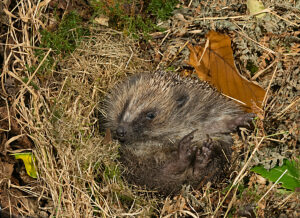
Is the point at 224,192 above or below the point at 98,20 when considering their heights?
below

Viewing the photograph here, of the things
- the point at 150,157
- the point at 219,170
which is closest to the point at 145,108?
the point at 150,157

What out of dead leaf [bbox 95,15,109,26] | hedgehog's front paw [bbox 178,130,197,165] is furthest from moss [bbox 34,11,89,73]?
hedgehog's front paw [bbox 178,130,197,165]

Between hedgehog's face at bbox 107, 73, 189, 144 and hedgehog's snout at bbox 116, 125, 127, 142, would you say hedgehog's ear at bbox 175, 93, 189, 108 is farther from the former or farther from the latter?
hedgehog's snout at bbox 116, 125, 127, 142

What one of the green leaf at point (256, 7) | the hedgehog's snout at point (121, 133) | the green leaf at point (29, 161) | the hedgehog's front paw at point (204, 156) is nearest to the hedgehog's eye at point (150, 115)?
the hedgehog's snout at point (121, 133)

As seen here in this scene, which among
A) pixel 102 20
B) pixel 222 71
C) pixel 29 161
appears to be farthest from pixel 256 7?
pixel 29 161

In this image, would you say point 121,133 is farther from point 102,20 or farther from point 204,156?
point 102,20

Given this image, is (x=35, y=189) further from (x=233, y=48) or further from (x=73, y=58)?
(x=233, y=48)

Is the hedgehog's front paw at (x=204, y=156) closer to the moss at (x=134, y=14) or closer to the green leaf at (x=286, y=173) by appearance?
the green leaf at (x=286, y=173)
